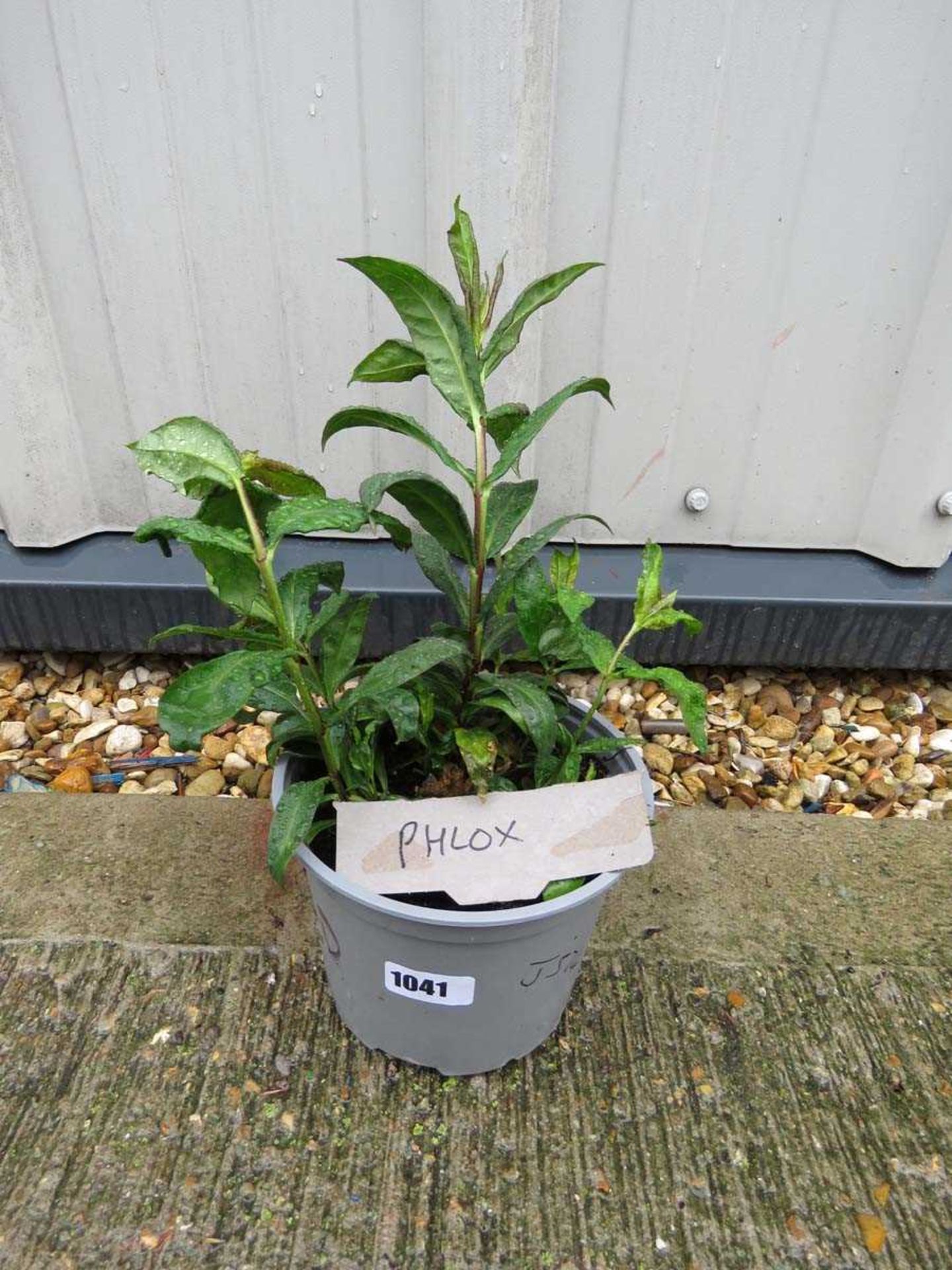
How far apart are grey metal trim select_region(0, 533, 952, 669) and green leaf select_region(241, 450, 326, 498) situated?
0.67 metres

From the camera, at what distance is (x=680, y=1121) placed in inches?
38.3

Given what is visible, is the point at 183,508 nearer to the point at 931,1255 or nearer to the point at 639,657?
the point at 639,657

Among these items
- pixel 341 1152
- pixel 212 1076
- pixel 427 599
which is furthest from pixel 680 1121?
pixel 427 599

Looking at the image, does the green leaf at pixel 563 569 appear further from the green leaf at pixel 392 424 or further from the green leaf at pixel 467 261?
the green leaf at pixel 467 261

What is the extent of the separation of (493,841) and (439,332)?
1.60 ft

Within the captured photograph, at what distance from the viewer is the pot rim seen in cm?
79

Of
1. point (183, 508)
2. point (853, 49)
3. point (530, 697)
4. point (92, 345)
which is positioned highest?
point (853, 49)

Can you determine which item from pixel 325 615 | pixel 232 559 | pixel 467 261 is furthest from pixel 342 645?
pixel 467 261

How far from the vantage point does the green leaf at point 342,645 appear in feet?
2.92

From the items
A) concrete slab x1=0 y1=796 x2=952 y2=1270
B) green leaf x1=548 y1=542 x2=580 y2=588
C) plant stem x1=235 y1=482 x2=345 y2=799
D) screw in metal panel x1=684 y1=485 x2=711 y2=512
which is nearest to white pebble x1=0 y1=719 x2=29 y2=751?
concrete slab x1=0 y1=796 x2=952 y2=1270

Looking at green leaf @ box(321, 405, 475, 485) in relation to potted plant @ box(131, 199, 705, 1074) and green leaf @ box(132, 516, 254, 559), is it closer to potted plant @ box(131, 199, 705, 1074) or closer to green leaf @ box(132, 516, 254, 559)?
potted plant @ box(131, 199, 705, 1074)

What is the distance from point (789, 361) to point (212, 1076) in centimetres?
134

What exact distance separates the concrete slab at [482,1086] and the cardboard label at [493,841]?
326 mm

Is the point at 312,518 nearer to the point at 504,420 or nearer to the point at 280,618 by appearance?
the point at 280,618
